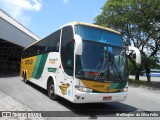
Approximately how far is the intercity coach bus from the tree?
658 inches

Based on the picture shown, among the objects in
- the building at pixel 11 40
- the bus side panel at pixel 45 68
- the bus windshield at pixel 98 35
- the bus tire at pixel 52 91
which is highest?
the building at pixel 11 40

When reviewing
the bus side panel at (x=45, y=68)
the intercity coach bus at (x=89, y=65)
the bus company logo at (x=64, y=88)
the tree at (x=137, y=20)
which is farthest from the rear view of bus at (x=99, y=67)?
the tree at (x=137, y=20)

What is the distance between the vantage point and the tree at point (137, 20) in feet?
89.1

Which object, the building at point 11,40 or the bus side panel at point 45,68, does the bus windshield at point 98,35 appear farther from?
the building at point 11,40

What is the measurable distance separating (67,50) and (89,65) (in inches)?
54.2

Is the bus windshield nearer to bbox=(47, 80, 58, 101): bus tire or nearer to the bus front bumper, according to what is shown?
the bus front bumper

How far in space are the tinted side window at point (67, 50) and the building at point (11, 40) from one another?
17604 millimetres

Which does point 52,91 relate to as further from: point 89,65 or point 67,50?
point 89,65

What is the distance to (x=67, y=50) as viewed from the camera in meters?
10.4

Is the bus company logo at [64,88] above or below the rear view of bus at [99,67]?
below

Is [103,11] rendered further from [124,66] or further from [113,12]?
[124,66]

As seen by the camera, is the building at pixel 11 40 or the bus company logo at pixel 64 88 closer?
the bus company logo at pixel 64 88

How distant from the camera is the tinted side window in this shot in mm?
9935

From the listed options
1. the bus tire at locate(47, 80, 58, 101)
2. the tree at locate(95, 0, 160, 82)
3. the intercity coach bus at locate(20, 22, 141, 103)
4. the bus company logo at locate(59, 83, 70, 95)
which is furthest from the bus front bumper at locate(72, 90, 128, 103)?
the tree at locate(95, 0, 160, 82)
